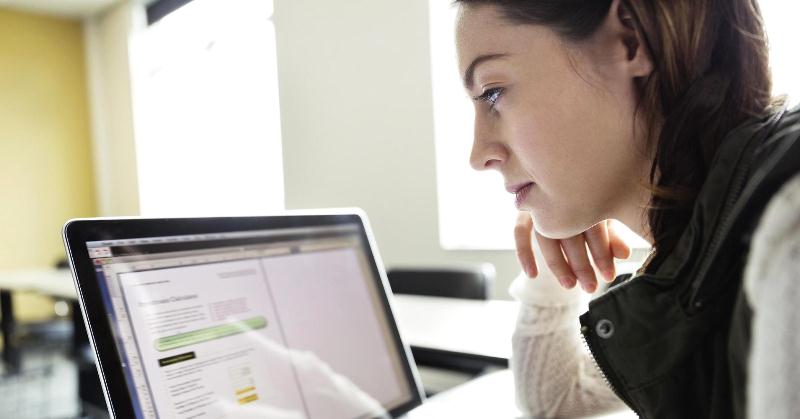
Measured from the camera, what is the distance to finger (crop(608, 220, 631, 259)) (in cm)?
88

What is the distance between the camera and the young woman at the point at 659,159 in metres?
0.44

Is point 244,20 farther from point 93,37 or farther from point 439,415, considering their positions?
point 439,415

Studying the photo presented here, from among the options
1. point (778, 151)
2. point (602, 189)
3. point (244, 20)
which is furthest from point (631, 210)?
point (244, 20)

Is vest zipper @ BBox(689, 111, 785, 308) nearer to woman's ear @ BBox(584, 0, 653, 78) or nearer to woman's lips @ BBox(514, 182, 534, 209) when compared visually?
woman's ear @ BBox(584, 0, 653, 78)

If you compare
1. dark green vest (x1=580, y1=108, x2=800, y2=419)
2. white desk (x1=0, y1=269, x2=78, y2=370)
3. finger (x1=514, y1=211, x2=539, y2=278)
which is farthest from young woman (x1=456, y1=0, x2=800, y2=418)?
white desk (x1=0, y1=269, x2=78, y2=370)

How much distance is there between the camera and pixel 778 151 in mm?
425

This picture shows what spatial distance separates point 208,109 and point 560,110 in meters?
4.53

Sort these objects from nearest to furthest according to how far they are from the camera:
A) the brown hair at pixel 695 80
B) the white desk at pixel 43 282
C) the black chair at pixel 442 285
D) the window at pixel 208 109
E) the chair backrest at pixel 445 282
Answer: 1. the brown hair at pixel 695 80
2. the black chair at pixel 442 285
3. the chair backrest at pixel 445 282
4. the white desk at pixel 43 282
5. the window at pixel 208 109

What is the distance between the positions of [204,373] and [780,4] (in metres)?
2.25

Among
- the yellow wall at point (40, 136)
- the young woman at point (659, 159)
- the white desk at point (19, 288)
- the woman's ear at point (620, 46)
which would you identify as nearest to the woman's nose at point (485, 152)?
the young woman at point (659, 159)

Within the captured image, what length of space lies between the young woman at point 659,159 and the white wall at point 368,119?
2228 mm

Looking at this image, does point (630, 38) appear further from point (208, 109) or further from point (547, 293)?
point (208, 109)

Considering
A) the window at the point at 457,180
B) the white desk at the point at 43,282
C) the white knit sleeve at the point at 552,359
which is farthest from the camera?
the window at the point at 457,180

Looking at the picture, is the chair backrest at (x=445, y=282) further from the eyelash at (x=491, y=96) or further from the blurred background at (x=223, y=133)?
the eyelash at (x=491, y=96)
